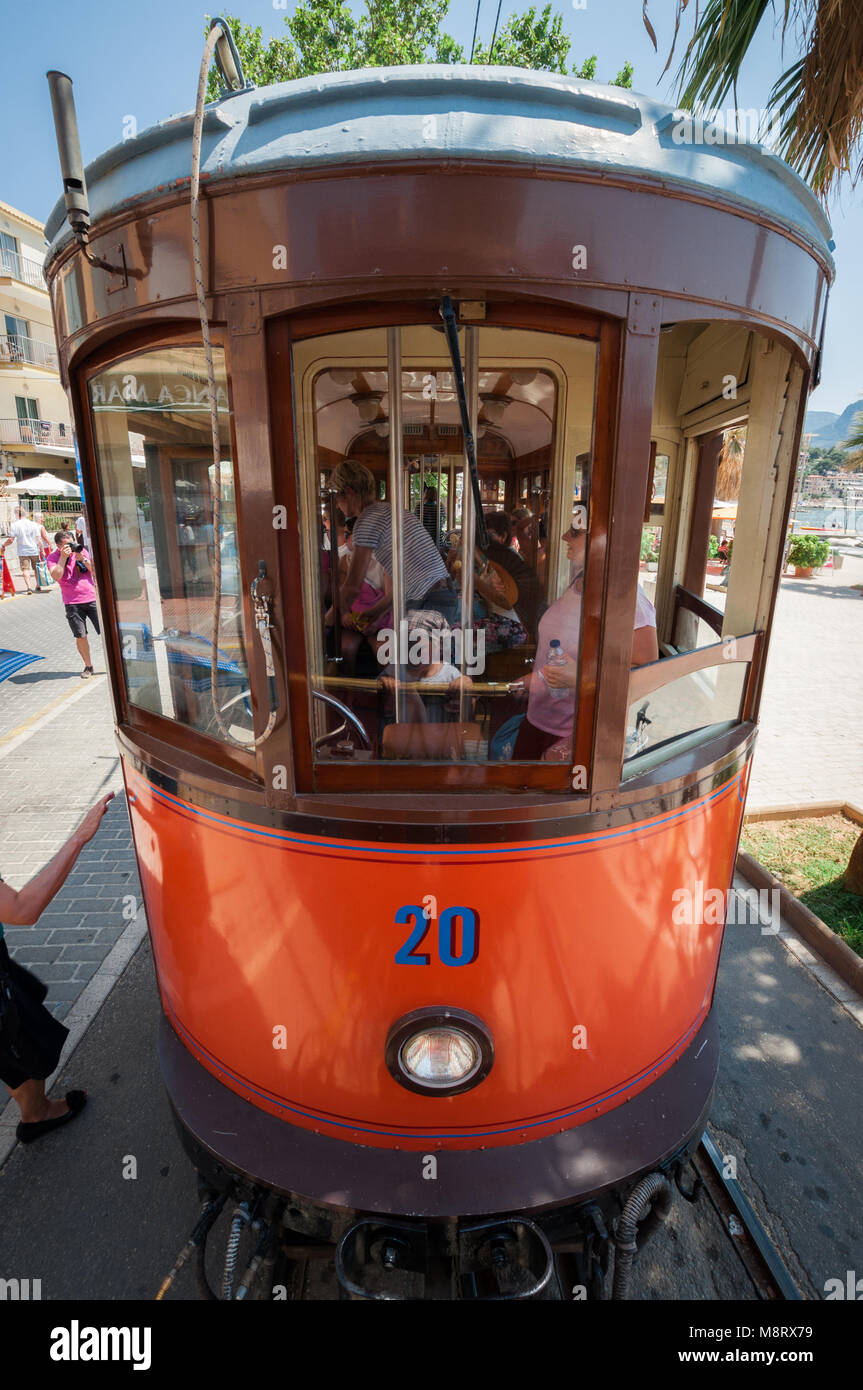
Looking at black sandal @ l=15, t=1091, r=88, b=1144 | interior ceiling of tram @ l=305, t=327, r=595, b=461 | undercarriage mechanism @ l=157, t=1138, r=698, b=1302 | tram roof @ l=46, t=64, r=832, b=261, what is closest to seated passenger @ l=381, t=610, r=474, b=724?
interior ceiling of tram @ l=305, t=327, r=595, b=461

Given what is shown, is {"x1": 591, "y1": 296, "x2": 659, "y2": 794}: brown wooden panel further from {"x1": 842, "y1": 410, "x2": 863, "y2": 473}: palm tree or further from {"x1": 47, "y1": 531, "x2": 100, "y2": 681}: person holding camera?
{"x1": 842, "y1": 410, "x2": 863, "y2": 473}: palm tree

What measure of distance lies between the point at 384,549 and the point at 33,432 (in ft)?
100

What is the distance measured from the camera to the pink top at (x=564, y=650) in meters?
1.93

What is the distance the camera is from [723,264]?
1.72 meters

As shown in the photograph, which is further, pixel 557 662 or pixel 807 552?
pixel 807 552

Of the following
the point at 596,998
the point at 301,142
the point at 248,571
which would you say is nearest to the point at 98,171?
the point at 301,142

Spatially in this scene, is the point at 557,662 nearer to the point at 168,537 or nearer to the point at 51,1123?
the point at 168,537

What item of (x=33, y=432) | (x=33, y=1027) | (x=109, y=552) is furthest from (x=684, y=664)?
(x=33, y=432)

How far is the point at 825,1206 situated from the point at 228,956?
96.3 inches

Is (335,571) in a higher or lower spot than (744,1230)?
higher

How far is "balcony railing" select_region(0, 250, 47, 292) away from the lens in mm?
25375

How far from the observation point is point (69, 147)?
159cm

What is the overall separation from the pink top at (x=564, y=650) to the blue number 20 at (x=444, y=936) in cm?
57

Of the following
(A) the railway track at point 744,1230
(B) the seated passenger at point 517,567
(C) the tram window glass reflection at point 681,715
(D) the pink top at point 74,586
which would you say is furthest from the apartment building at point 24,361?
(A) the railway track at point 744,1230
